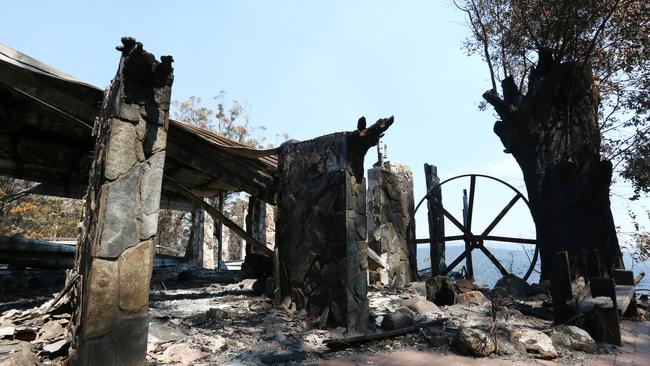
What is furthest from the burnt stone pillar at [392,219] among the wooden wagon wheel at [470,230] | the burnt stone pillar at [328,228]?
the burnt stone pillar at [328,228]

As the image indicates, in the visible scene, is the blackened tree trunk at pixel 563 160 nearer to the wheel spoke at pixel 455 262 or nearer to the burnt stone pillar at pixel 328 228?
the wheel spoke at pixel 455 262

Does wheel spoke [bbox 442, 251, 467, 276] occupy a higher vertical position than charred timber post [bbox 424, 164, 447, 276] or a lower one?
lower

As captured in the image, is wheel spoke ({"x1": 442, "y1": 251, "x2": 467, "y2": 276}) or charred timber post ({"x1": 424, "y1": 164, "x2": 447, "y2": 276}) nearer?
wheel spoke ({"x1": 442, "y1": 251, "x2": 467, "y2": 276})

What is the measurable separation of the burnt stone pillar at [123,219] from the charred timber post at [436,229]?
857 cm

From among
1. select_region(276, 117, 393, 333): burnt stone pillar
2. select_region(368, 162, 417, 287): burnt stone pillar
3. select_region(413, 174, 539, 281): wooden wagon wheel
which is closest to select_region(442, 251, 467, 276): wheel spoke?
select_region(413, 174, 539, 281): wooden wagon wheel

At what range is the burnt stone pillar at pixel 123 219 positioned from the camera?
2900mm

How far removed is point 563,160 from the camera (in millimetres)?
9094

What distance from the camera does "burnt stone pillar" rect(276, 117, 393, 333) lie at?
16.6 feet

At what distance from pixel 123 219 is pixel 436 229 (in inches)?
356

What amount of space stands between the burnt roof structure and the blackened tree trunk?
268 inches

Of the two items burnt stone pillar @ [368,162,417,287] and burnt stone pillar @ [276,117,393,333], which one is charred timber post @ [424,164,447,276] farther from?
burnt stone pillar @ [276,117,393,333]

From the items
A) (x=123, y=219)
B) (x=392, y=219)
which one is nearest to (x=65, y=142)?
(x=123, y=219)

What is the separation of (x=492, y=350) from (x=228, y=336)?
285 centimetres

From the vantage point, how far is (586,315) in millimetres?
4918
